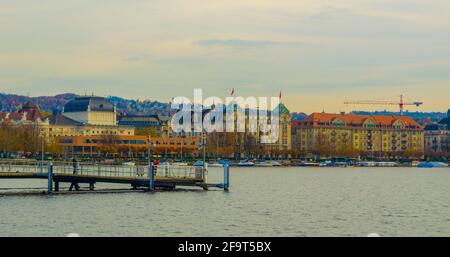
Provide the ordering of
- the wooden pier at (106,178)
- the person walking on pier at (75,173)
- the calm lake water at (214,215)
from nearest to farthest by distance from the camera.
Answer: the calm lake water at (214,215)
the wooden pier at (106,178)
the person walking on pier at (75,173)

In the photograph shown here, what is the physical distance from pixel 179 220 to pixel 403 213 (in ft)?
55.6

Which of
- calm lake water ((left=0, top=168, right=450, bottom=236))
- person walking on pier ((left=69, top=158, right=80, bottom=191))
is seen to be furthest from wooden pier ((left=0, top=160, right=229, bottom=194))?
calm lake water ((left=0, top=168, right=450, bottom=236))

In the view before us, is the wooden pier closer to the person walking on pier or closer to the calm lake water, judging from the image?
the person walking on pier

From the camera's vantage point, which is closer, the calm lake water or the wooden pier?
the calm lake water

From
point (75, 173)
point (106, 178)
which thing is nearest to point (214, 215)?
point (106, 178)

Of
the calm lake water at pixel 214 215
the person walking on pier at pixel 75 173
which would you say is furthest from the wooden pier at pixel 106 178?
the calm lake water at pixel 214 215

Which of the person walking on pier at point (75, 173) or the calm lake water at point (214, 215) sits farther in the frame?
the person walking on pier at point (75, 173)

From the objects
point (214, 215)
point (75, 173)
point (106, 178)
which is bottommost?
point (214, 215)

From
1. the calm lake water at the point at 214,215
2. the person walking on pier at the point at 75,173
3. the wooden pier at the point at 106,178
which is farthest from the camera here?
the person walking on pier at the point at 75,173

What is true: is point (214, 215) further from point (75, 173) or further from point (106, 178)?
point (75, 173)

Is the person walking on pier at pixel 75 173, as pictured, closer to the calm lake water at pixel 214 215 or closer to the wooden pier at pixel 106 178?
the wooden pier at pixel 106 178
